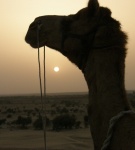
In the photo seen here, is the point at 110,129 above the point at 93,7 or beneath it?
beneath

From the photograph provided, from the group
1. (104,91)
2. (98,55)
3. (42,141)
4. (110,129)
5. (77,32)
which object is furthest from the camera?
(42,141)

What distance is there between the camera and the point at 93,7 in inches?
149

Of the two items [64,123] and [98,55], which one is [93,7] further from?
[64,123]

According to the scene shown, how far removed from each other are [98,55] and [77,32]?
0.49 meters

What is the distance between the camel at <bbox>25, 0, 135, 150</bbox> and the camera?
331 centimetres

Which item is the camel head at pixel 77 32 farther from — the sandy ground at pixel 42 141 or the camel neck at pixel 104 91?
the sandy ground at pixel 42 141

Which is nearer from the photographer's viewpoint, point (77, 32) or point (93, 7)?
point (93, 7)


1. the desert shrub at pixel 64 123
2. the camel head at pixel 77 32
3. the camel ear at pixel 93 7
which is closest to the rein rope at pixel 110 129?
the camel head at pixel 77 32

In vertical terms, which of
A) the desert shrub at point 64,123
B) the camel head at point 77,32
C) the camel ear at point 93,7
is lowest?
the desert shrub at point 64,123

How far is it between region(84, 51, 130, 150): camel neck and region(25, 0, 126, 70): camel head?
0.18m

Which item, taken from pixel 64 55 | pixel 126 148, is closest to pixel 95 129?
pixel 126 148

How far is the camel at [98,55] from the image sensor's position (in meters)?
3.31

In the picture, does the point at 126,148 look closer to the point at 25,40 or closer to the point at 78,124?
the point at 25,40

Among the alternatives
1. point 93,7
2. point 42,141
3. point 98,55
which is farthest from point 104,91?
point 42,141
